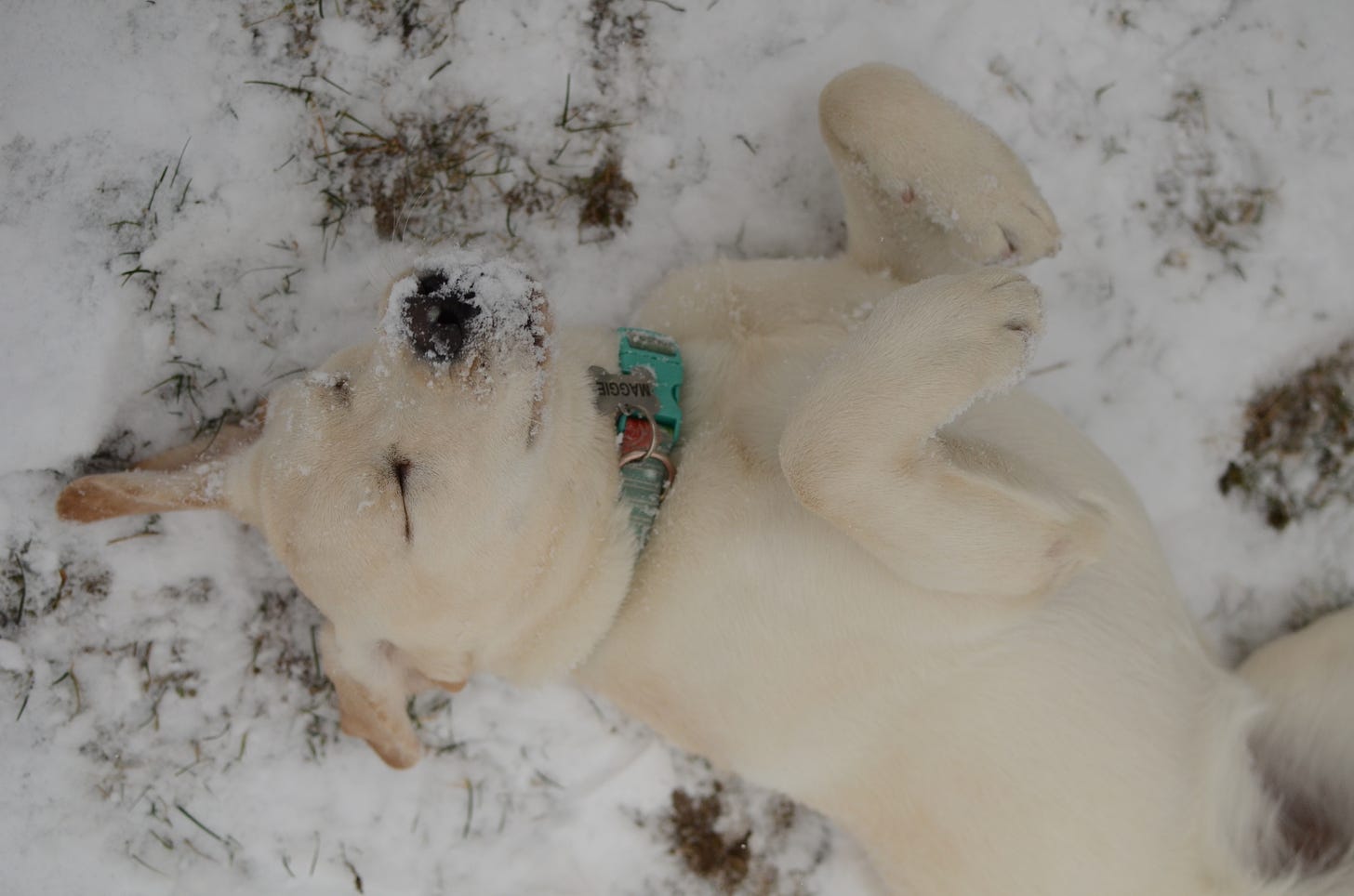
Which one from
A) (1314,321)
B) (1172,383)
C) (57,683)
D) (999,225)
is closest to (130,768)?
(57,683)

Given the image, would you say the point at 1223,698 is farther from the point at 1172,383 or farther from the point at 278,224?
the point at 278,224

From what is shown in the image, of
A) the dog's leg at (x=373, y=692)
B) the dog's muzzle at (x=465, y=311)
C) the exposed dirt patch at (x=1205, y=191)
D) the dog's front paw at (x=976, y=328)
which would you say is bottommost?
the dog's leg at (x=373, y=692)

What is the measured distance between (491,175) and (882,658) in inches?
80.5

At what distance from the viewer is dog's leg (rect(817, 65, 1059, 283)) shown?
102 inches

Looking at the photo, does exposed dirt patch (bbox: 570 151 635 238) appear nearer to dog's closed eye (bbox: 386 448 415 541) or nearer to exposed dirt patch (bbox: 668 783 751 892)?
dog's closed eye (bbox: 386 448 415 541)

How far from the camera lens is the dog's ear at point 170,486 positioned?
7.50 feet

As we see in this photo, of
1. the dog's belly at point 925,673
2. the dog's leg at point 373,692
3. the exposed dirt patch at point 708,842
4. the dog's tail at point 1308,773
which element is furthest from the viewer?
the exposed dirt patch at point 708,842

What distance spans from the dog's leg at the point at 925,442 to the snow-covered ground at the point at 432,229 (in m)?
Result: 1.21

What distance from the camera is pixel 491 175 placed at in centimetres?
318

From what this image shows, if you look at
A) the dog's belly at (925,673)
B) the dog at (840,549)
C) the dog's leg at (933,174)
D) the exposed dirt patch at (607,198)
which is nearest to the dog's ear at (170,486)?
the dog at (840,549)

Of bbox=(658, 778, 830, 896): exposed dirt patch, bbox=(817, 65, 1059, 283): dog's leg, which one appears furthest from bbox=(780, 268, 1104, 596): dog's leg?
bbox=(658, 778, 830, 896): exposed dirt patch

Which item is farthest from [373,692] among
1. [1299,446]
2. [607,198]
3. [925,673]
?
[1299,446]

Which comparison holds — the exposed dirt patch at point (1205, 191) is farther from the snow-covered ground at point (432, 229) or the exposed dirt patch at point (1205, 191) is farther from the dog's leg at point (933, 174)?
the dog's leg at point (933, 174)

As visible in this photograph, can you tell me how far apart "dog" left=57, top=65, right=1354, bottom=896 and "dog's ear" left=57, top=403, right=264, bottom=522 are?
0.5 inches
